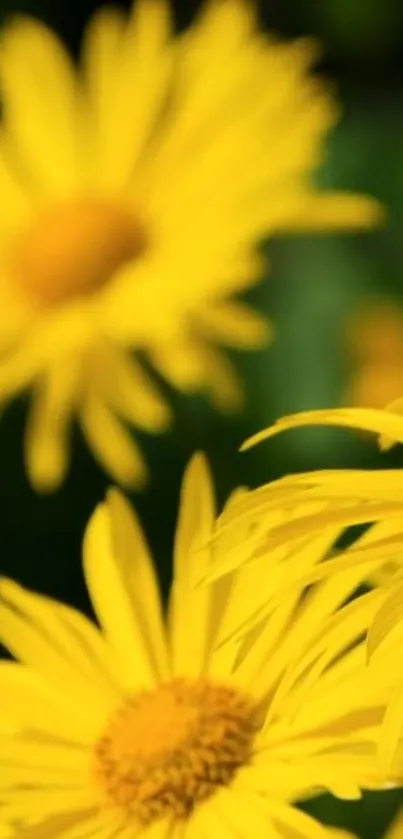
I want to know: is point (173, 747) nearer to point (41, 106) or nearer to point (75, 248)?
point (75, 248)

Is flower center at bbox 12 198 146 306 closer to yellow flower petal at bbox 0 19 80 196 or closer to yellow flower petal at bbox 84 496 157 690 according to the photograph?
yellow flower petal at bbox 0 19 80 196

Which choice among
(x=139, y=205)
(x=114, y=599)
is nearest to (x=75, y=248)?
(x=139, y=205)

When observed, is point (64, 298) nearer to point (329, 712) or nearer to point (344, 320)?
point (344, 320)

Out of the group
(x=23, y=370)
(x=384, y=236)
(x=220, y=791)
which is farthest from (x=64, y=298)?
(x=220, y=791)

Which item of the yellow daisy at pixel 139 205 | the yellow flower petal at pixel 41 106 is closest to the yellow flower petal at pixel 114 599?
the yellow daisy at pixel 139 205

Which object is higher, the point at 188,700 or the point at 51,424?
the point at 51,424
